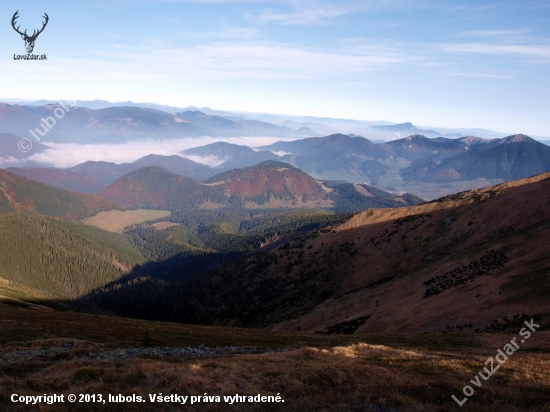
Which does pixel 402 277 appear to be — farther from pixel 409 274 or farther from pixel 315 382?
pixel 315 382

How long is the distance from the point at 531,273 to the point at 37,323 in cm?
8192

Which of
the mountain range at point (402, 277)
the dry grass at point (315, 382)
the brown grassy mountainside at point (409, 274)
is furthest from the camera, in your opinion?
the mountain range at point (402, 277)

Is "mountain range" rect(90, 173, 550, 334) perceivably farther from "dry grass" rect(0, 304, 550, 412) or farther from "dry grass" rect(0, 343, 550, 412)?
"dry grass" rect(0, 343, 550, 412)

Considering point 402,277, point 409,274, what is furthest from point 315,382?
point 409,274

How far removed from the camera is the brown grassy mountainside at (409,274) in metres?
53.9

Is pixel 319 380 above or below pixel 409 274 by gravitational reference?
above

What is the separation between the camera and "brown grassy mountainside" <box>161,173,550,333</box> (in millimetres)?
53875

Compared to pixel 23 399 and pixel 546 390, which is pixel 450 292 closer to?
pixel 546 390

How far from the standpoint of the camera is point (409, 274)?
289ft

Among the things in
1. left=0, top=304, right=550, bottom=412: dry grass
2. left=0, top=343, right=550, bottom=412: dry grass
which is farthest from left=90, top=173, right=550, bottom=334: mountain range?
left=0, top=343, right=550, bottom=412: dry grass

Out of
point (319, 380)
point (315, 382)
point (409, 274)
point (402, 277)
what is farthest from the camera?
point (402, 277)

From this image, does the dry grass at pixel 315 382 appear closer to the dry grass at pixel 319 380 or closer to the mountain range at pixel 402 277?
the dry grass at pixel 319 380

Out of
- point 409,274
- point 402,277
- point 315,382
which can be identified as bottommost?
Answer: point 402,277

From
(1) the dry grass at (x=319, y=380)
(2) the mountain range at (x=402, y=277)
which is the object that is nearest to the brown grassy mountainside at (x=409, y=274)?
(2) the mountain range at (x=402, y=277)
